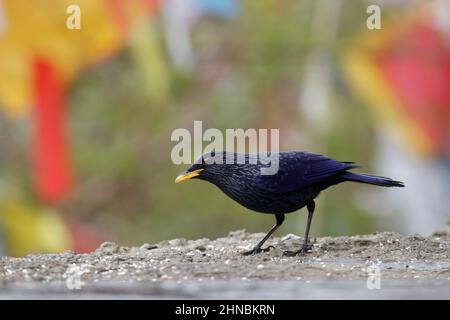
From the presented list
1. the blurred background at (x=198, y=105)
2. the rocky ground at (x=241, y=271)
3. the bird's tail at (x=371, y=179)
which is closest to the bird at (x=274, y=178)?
the bird's tail at (x=371, y=179)

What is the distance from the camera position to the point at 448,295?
9.73 feet

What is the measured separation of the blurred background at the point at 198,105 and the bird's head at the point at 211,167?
141 inches

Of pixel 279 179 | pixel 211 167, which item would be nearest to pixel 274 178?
pixel 279 179

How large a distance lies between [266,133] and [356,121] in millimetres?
979

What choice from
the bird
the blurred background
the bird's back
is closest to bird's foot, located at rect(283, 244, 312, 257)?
the bird

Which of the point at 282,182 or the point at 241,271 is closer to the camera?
the point at 241,271

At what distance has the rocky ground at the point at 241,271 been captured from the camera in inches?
123

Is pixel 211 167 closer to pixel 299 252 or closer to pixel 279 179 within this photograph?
pixel 279 179

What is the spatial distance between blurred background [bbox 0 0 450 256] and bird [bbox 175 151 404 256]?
3.52 m

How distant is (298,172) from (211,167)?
0.49m

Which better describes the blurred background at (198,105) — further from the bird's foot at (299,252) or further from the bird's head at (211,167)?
the bird's foot at (299,252)

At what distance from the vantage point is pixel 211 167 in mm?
4699

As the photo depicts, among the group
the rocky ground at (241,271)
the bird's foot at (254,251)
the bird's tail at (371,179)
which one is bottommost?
the bird's foot at (254,251)

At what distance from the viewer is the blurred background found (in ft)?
27.1
